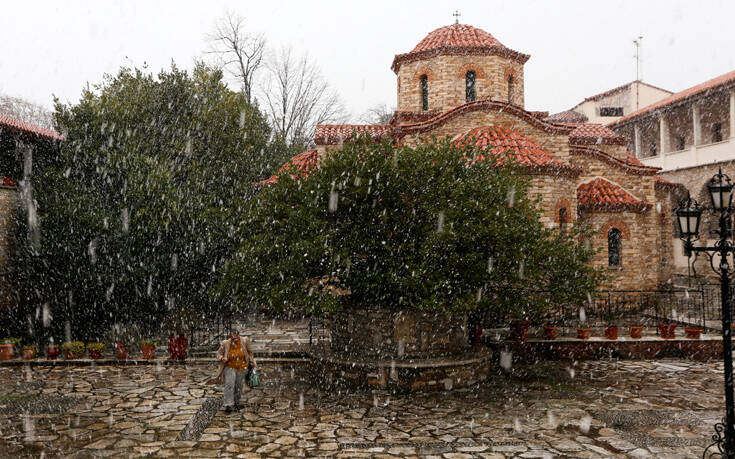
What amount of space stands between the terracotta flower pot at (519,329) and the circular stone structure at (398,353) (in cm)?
184

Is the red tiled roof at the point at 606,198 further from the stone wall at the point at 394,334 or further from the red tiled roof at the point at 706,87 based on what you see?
the stone wall at the point at 394,334

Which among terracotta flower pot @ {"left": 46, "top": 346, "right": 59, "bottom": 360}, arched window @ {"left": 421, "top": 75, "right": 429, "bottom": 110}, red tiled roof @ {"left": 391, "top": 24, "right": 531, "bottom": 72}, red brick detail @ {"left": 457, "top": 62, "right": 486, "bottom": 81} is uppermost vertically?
red tiled roof @ {"left": 391, "top": 24, "right": 531, "bottom": 72}

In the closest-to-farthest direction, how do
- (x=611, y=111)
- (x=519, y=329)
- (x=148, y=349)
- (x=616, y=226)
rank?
1. (x=148, y=349)
2. (x=519, y=329)
3. (x=616, y=226)
4. (x=611, y=111)

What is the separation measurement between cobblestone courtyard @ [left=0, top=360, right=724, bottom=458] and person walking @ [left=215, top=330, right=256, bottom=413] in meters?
0.25

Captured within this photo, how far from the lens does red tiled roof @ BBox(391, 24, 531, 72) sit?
18.3m

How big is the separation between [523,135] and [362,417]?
1182 cm

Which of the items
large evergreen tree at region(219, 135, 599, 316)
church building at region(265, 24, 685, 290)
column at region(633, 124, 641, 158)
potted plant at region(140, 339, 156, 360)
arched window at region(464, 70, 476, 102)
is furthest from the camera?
column at region(633, 124, 641, 158)

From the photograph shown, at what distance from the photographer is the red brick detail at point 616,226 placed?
57.9ft

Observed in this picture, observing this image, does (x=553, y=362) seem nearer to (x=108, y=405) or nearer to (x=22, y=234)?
(x=108, y=405)

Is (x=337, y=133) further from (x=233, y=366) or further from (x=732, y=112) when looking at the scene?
(x=732, y=112)

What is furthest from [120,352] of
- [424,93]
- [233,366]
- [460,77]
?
[460,77]

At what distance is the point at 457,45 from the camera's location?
1833cm

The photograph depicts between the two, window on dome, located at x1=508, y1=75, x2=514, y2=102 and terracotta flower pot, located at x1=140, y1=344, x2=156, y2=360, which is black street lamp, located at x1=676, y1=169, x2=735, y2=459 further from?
window on dome, located at x1=508, y1=75, x2=514, y2=102

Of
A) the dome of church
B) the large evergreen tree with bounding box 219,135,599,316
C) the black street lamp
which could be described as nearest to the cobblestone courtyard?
the black street lamp
